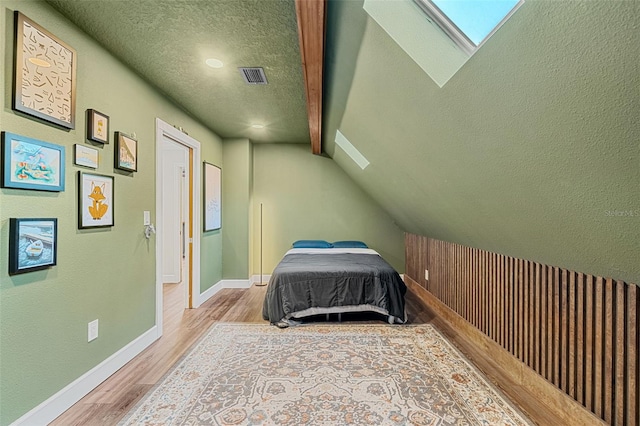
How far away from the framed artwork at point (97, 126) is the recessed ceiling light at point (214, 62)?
2.74 feet

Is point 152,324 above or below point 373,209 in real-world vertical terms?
below

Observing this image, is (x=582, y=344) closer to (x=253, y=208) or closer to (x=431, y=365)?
(x=431, y=365)

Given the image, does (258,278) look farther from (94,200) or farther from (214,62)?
(214,62)

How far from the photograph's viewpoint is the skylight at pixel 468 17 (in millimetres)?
1101

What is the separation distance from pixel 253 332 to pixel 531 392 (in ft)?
7.40

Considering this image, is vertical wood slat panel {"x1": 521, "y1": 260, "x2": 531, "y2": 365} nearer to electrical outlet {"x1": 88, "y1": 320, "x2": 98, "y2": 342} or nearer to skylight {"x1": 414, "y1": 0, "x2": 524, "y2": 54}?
skylight {"x1": 414, "y1": 0, "x2": 524, "y2": 54}

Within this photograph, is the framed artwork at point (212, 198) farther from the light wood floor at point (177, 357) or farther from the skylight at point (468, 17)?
the skylight at point (468, 17)

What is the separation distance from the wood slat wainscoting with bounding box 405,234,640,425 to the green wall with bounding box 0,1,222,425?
298 cm

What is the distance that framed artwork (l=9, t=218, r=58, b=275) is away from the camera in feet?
5.02

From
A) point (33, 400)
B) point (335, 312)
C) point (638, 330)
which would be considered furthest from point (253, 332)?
point (638, 330)

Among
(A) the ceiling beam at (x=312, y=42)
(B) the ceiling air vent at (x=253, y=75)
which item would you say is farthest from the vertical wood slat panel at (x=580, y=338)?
(B) the ceiling air vent at (x=253, y=75)

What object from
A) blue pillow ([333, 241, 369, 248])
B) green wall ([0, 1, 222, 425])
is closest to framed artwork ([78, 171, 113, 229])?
green wall ([0, 1, 222, 425])

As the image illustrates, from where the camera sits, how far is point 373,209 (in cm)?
518

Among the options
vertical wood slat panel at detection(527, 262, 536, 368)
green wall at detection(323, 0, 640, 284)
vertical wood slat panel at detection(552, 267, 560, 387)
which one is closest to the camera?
green wall at detection(323, 0, 640, 284)
